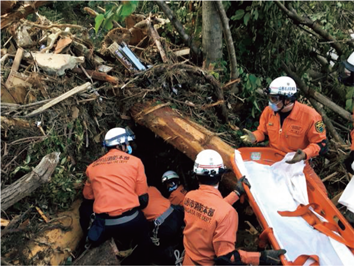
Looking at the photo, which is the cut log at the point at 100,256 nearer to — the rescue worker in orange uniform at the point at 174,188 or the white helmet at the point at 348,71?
the rescue worker in orange uniform at the point at 174,188

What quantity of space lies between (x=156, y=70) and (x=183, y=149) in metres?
1.45

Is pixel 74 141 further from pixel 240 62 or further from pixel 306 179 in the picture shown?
pixel 240 62

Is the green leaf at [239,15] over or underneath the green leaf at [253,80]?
over

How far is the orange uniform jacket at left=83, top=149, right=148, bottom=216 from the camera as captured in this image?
4.26 metres

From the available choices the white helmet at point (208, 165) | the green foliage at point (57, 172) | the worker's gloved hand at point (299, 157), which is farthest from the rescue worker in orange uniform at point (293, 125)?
the green foliage at point (57, 172)

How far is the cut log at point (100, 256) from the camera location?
404 cm

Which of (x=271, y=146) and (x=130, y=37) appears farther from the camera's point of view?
(x=130, y=37)

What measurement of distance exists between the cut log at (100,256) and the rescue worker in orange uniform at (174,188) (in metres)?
1.36

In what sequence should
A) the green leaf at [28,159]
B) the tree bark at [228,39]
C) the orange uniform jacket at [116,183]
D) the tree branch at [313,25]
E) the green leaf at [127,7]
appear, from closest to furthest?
the green leaf at [127,7] < the orange uniform jacket at [116,183] < the green leaf at [28,159] < the tree bark at [228,39] < the tree branch at [313,25]

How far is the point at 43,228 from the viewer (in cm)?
418

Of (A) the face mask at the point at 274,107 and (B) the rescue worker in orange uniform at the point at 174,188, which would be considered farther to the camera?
(B) the rescue worker in orange uniform at the point at 174,188

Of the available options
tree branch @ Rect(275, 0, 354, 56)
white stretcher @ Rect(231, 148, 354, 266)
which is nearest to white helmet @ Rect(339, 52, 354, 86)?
white stretcher @ Rect(231, 148, 354, 266)

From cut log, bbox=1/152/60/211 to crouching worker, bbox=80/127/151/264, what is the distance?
0.68 meters

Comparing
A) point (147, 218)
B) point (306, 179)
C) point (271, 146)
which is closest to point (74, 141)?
point (147, 218)
